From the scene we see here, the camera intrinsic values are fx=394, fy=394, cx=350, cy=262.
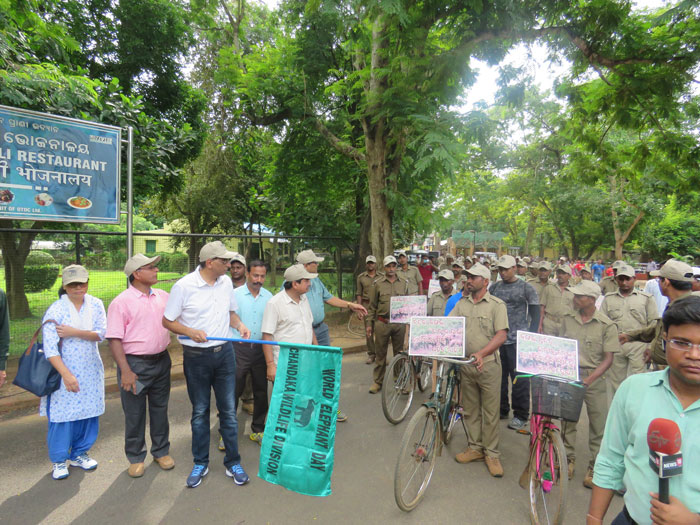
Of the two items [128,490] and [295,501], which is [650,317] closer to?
[295,501]

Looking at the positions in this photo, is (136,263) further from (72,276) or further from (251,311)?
(251,311)

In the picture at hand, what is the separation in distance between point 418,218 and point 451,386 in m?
6.24

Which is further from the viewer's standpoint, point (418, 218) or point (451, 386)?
point (418, 218)

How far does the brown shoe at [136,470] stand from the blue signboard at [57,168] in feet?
10.9

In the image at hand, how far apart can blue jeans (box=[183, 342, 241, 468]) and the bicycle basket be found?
2613 mm

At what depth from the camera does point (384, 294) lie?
21.0 ft

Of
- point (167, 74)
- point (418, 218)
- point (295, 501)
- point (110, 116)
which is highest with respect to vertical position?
point (167, 74)

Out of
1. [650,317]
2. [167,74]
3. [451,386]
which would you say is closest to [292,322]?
[451,386]

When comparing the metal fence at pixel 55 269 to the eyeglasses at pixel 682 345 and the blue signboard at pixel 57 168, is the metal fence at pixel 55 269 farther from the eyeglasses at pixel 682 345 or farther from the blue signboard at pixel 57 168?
the eyeglasses at pixel 682 345

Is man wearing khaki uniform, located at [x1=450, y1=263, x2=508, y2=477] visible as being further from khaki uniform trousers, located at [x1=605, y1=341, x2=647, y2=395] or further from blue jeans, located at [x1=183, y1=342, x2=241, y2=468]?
blue jeans, located at [x1=183, y1=342, x2=241, y2=468]

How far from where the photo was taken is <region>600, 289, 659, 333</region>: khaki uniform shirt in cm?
469

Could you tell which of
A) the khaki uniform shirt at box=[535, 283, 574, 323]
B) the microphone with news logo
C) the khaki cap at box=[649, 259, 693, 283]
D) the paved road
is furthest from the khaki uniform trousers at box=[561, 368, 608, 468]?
the microphone with news logo

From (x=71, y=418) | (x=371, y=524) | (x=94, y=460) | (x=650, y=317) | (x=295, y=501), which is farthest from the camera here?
(x=650, y=317)

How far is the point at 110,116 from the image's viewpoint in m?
6.82
